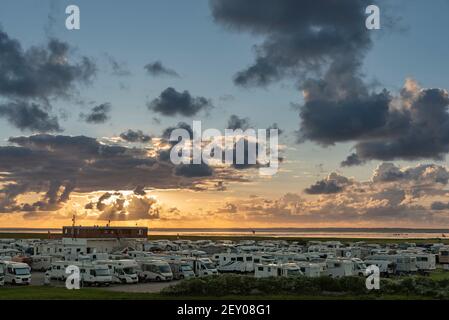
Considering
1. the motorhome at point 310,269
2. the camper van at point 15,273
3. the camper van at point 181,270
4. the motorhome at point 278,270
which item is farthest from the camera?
the camper van at point 181,270

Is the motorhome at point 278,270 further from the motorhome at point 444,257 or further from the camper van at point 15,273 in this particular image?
the motorhome at point 444,257

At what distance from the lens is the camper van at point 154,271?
49750 mm

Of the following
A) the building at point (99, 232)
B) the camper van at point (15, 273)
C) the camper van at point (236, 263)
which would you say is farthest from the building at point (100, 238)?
the camper van at point (15, 273)

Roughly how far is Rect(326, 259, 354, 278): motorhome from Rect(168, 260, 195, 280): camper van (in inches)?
457

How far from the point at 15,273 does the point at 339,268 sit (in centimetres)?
2555

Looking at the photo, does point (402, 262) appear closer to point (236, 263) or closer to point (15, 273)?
point (236, 263)

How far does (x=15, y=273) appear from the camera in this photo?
147 feet

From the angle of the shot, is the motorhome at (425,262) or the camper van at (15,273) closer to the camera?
the camper van at (15,273)

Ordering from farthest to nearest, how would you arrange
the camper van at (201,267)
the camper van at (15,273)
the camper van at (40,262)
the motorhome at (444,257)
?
the motorhome at (444,257) → the camper van at (40,262) → the camper van at (201,267) → the camper van at (15,273)

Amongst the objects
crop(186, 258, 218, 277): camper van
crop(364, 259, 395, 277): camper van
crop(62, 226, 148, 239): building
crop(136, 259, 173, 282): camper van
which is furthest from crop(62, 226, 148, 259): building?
crop(364, 259, 395, 277): camper van

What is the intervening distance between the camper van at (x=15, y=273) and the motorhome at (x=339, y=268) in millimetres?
24030
